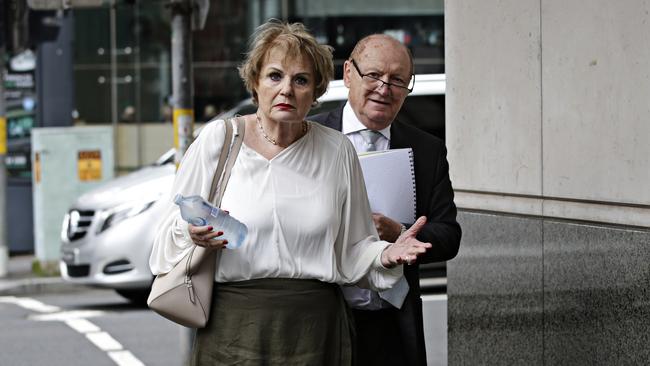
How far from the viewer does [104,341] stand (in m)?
11.0

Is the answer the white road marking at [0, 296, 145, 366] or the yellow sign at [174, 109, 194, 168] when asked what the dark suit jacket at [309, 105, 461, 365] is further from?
the white road marking at [0, 296, 145, 366]

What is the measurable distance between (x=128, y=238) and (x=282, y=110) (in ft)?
28.1

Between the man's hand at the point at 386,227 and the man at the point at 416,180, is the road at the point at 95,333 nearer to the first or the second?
the man at the point at 416,180

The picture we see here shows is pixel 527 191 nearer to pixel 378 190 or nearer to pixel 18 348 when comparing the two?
pixel 378 190

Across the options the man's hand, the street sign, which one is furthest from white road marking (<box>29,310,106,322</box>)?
the man's hand

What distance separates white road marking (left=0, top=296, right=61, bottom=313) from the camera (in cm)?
1330

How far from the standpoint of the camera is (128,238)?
40.7ft

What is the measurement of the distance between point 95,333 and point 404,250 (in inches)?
305

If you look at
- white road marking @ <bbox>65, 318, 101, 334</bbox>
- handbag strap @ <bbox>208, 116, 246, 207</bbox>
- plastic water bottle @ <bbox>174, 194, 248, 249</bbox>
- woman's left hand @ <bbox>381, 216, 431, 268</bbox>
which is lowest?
white road marking @ <bbox>65, 318, 101, 334</bbox>

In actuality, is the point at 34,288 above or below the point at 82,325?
below

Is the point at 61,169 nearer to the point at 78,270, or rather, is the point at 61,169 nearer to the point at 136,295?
the point at 136,295

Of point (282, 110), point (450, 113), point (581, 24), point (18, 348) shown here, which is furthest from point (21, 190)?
point (282, 110)

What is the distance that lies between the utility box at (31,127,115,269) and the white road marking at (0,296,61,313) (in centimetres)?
207

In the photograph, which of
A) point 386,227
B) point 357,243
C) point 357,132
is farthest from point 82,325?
point 357,243
